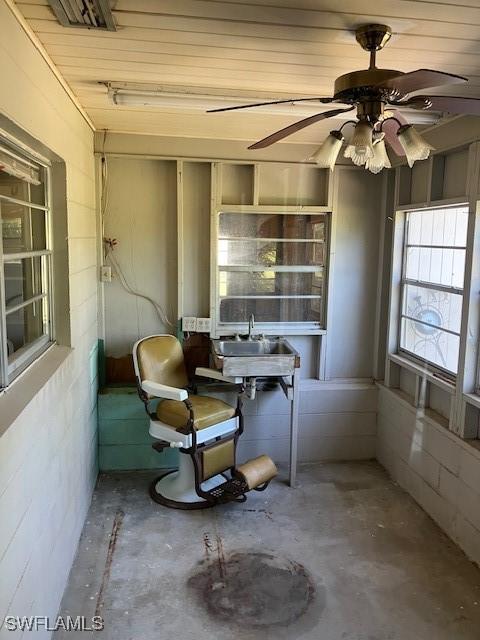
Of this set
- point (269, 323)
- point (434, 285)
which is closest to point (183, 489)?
point (269, 323)

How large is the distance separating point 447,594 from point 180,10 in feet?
9.15

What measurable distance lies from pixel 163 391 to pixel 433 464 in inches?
68.3

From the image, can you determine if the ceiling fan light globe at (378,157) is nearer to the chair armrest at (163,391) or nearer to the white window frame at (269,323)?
the chair armrest at (163,391)

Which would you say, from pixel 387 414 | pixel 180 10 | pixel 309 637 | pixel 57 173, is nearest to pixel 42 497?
pixel 309 637

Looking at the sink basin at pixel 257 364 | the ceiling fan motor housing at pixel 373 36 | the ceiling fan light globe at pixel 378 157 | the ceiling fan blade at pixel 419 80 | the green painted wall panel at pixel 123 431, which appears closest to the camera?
the ceiling fan blade at pixel 419 80

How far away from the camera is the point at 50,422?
2238 mm

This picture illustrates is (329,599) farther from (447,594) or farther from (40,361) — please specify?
(40,361)

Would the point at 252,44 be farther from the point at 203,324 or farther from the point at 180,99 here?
the point at 203,324

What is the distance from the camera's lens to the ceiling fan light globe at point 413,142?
1.93 metres

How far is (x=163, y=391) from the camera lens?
10.4ft

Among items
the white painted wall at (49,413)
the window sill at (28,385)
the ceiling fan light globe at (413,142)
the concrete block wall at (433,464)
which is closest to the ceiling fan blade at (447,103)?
the ceiling fan light globe at (413,142)

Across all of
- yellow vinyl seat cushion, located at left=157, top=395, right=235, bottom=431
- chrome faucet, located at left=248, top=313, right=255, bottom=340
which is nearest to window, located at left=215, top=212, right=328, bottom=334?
chrome faucet, located at left=248, top=313, right=255, bottom=340

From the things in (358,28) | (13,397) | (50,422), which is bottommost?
(50,422)

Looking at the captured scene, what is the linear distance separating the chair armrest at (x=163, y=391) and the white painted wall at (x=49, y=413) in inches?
15.0
